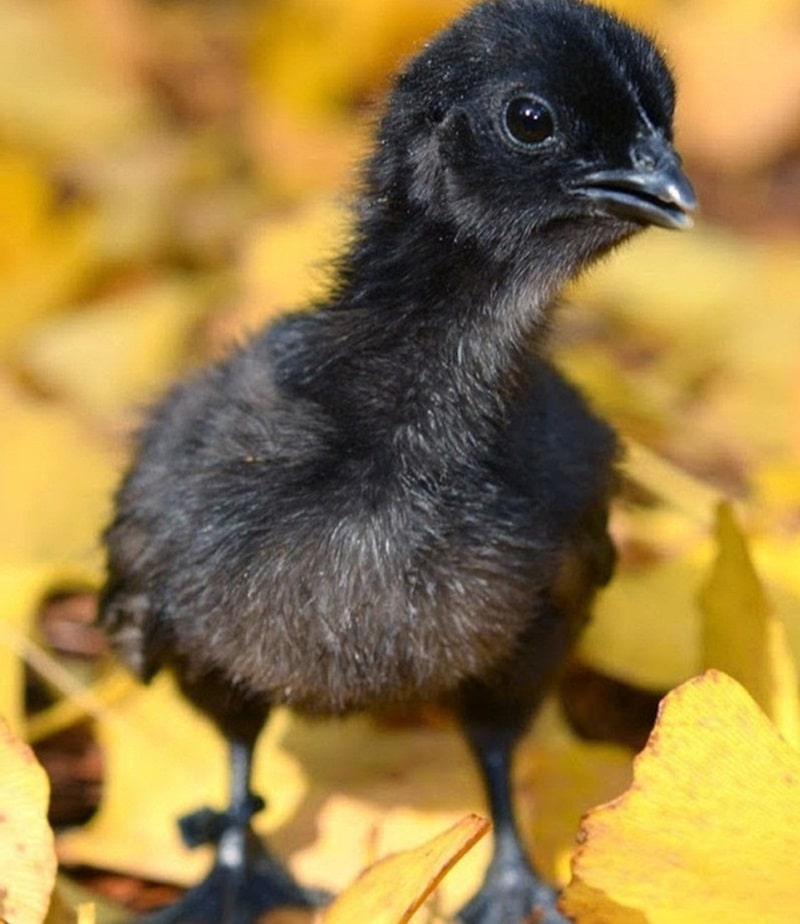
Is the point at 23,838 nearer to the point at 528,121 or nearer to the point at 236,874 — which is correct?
the point at 236,874

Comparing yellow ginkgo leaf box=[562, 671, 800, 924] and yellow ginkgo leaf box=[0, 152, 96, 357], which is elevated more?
yellow ginkgo leaf box=[0, 152, 96, 357]

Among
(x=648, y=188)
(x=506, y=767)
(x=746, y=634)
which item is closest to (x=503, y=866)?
(x=506, y=767)

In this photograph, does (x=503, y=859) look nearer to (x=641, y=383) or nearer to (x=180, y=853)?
(x=180, y=853)

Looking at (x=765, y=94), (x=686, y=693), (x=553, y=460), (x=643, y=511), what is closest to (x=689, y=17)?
(x=765, y=94)

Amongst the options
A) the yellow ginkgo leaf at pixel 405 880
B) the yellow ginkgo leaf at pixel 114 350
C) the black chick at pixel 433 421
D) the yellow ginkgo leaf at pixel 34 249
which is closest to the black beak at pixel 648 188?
the black chick at pixel 433 421

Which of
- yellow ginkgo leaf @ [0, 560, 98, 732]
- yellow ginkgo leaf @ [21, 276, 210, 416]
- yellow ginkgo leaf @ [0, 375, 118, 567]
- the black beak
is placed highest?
the black beak

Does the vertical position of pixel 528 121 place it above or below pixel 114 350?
above

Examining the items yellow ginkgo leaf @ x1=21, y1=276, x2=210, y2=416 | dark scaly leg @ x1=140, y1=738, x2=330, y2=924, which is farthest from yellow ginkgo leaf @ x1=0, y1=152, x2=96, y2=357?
dark scaly leg @ x1=140, y1=738, x2=330, y2=924

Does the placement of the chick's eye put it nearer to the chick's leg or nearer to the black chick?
the black chick
